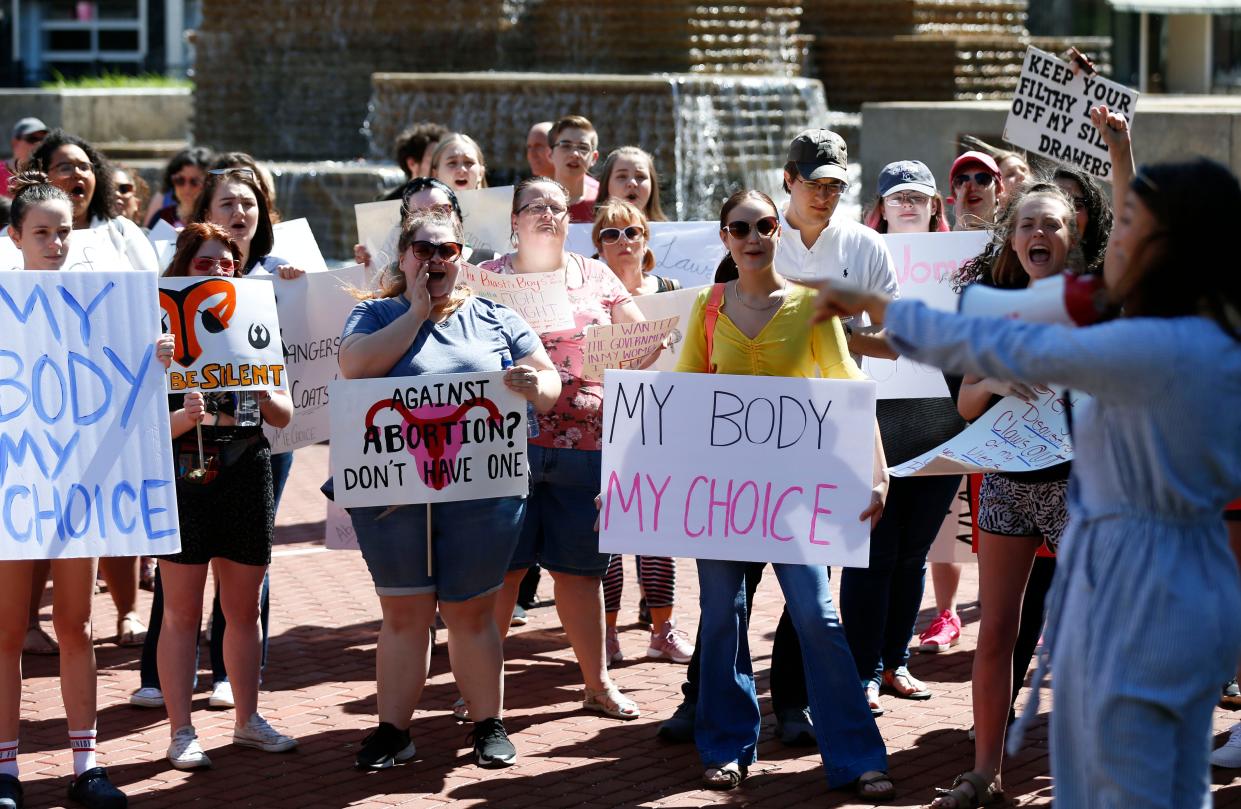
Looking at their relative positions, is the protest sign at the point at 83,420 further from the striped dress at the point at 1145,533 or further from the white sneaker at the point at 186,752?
the striped dress at the point at 1145,533

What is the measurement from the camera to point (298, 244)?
768 cm

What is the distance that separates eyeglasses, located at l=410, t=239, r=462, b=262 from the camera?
18.9 feet

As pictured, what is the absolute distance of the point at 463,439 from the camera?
19.2 ft

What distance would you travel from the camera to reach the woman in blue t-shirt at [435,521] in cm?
580

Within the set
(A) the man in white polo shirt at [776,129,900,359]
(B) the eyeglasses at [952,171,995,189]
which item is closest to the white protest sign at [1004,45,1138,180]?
(B) the eyeglasses at [952,171,995,189]

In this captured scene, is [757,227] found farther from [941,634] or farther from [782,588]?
[941,634]

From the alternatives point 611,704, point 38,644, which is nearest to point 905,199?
point 611,704

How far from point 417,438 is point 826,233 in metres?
1.72

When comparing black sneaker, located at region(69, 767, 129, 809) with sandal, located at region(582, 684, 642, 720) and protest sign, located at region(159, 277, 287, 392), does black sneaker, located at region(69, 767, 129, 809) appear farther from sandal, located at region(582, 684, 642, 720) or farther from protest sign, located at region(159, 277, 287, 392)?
sandal, located at region(582, 684, 642, 720)

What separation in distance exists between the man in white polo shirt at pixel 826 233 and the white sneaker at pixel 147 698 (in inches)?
115

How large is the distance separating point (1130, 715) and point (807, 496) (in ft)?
7.28

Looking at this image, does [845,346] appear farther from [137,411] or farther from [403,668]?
[137,411]

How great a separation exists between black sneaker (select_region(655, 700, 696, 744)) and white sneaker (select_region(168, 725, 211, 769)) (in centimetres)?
162

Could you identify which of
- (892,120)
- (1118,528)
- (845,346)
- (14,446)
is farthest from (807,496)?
(892,120)
